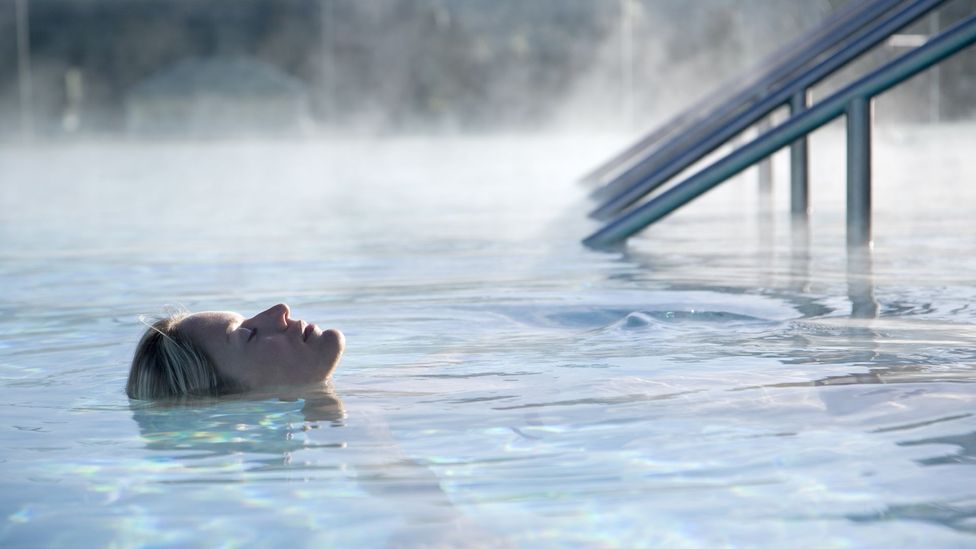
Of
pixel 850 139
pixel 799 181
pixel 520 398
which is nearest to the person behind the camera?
pixel 520 398

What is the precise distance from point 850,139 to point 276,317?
2541mm

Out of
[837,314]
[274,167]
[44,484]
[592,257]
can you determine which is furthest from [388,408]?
[274,167]

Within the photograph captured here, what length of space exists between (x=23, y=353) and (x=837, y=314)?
173cm

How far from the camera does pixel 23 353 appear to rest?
2.82 meters

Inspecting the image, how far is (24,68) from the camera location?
21.3 meters

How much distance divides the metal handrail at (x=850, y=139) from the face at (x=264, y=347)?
1.97 m

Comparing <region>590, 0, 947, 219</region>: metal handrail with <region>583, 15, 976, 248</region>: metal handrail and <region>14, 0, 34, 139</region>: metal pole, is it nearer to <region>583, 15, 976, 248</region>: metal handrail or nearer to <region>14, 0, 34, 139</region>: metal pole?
<region>583, 15, 976, 248</region>: metal handrail

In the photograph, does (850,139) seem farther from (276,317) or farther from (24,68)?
(24,68)

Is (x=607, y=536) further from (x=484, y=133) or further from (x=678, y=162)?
(x=484, y=133)

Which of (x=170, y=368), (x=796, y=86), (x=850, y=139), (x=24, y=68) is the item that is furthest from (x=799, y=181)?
(x=24, y=68)

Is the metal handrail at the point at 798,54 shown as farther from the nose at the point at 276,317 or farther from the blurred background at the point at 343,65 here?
the blurred background at the point at 343,65

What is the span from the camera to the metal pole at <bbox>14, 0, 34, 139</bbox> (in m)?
20.8

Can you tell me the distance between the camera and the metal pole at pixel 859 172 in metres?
4.19

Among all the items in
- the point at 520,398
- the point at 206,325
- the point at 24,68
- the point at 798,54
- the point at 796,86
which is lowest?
the point at 520,398
